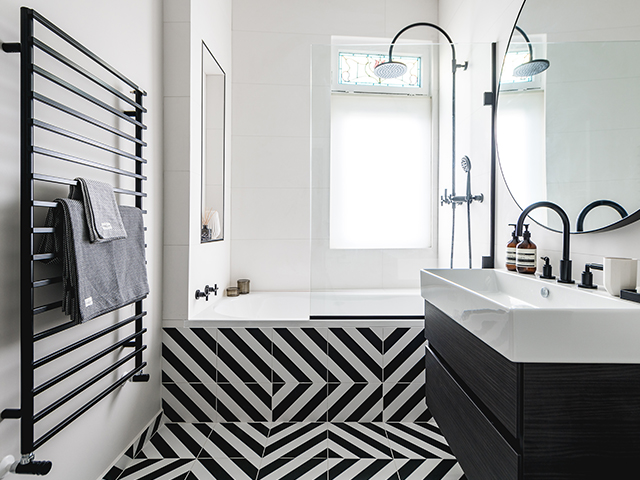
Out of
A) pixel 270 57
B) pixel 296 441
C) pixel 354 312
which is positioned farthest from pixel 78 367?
pixel 270 57

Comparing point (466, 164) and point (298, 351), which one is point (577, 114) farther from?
point (298, 351)

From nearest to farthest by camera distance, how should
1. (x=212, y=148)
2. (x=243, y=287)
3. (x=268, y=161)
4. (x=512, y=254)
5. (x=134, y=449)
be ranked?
(x=512, y=254) → (x=134, y=449) → (x=212, y=148) → (x=243, y=287) → (x=268, y=161)

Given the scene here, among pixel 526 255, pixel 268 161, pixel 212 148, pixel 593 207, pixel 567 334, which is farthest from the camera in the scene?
pixel 268 161

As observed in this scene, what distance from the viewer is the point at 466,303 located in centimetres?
121

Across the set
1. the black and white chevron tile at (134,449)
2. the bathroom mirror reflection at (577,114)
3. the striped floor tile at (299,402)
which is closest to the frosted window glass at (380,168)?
the bathroom mirror reflection at (577,114)

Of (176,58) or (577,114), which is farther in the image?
(176,58)

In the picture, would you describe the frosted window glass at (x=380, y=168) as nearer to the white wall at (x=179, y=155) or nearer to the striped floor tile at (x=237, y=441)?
the white wall at (x=179, y=155)

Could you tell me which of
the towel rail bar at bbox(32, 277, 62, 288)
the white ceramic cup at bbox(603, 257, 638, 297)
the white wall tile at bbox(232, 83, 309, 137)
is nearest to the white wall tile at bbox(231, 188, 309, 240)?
the white wall tile at bbox(232, 83, 309, 137)

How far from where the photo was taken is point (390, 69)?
214 centimetres

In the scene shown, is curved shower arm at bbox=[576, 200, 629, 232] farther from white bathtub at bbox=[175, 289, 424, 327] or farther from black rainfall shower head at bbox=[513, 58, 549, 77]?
white bathtub at bbox=[175, 289, 424, 327]

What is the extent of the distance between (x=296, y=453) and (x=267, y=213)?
1684mm

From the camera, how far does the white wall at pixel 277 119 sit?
3.04 m

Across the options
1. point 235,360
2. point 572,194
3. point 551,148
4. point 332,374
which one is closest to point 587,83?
point 551,148

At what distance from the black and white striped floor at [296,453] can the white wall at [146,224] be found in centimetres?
18
